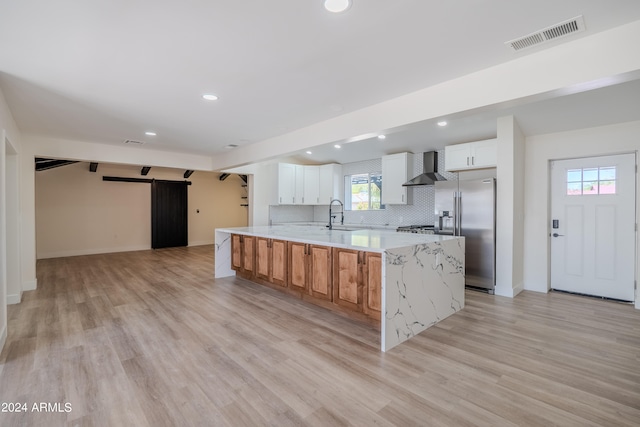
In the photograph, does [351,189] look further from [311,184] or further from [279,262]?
[279,262]

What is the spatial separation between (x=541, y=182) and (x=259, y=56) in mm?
4464

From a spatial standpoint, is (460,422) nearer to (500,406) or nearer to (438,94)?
(500,406)

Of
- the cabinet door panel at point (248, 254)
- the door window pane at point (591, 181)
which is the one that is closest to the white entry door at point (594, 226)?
the door window pane at point (591, 181)

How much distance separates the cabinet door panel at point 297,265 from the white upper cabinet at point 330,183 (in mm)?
3704

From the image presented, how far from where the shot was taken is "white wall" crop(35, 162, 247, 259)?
24.6 ft

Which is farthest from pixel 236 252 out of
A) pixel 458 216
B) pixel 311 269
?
pixel 458 216

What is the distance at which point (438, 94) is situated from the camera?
3.06 m

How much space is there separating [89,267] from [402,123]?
22.6ft

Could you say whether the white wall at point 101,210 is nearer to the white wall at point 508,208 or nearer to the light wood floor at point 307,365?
the light wood floor at point 307,365

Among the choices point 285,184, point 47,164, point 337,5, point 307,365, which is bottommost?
point 307,365

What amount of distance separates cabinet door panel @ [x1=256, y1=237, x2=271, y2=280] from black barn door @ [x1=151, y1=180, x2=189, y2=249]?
5.87 meters

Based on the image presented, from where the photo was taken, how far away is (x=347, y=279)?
319 cm

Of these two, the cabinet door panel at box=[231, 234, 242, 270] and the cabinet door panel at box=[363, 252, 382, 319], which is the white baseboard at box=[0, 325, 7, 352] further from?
the cabinet door panel at box=[363, 252, 382, 319]

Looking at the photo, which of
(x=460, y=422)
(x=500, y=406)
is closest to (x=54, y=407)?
(x=460, y=422)
